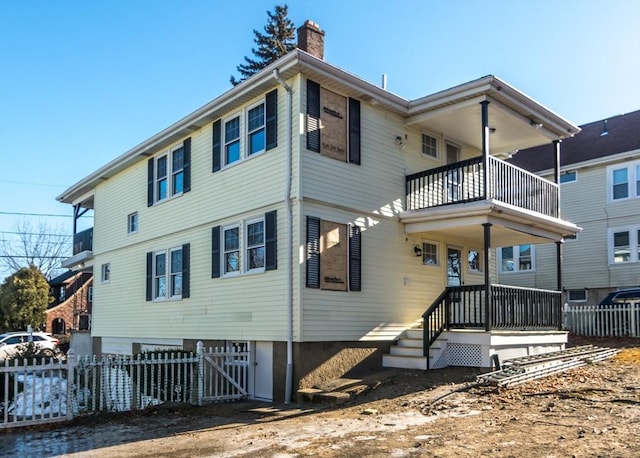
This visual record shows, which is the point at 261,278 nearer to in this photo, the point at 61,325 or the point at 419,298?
the point at 419,298

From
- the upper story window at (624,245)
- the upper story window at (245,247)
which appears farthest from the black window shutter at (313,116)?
the upper story window at (624,245)

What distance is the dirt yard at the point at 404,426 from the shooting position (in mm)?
7797

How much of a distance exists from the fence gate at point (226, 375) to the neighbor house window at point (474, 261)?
728cm

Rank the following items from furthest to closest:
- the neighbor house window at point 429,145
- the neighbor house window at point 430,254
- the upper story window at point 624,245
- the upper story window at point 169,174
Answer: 1. the upper story window at point 624,245
2. the upper story window at point 169,174
3. the neighbor house window at point 429,145
4. the neighbor house window at point 430,254

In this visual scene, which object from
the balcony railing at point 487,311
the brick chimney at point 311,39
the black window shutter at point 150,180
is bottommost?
the balcony railing at point 487,311

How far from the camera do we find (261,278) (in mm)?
13969

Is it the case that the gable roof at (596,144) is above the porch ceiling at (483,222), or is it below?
above

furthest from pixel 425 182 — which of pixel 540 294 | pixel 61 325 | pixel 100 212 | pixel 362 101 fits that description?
pixel 61 325

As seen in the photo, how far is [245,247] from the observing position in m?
14.7

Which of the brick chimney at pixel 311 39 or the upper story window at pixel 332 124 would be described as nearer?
the upper story window at pixel 332 124

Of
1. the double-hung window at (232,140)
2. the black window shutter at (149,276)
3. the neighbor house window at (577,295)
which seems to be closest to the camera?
the double-hung window at (232,140)

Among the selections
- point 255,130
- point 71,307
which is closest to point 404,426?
point 255,130

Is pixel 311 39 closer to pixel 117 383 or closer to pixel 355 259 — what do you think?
pixel 355 259

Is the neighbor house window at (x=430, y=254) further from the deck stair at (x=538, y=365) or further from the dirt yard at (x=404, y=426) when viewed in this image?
the dirt yard at (x=404, y=426)
